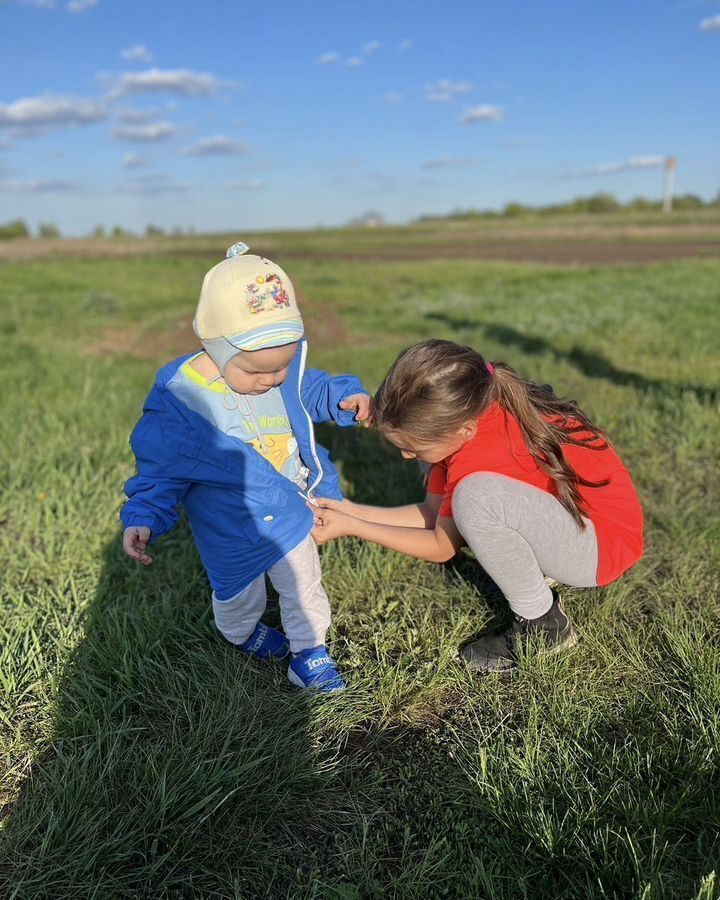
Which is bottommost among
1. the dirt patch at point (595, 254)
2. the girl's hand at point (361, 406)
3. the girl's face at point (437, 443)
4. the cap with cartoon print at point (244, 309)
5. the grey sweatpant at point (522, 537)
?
the dirt patch at point (595, 254)

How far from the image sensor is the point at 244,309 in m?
1.87

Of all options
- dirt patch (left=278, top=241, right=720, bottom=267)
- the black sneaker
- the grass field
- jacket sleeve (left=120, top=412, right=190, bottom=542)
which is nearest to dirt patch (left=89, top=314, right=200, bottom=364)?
the grass field

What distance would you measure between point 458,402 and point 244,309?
68 centimetres

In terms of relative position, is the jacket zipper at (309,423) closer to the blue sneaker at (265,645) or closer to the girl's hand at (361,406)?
the girl's hand at (361,406)

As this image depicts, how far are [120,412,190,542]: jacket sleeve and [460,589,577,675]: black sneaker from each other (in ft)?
3.61

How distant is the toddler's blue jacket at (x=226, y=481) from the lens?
78.4 inches

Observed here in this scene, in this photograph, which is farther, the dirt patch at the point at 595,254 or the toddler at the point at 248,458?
the dirt patch at the point at 595,254

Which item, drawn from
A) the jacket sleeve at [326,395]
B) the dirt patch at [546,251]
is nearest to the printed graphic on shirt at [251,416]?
the jacket sleeve at [326,395]

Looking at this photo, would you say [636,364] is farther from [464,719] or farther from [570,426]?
[464,719]

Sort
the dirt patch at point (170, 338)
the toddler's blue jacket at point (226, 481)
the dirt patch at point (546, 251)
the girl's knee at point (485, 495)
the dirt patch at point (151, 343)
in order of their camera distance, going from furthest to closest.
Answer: the dirt patch at point (546, 251) → the dirt patch at point (170, 338) → the dirt patch at point (151, 343) → the girl's knee at point (485, 495) → the toddler's blue jacket at point (226, 481)

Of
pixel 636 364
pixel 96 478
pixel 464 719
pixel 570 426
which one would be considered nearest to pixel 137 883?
pixel 464 719

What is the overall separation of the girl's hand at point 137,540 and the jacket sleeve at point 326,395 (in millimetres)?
701

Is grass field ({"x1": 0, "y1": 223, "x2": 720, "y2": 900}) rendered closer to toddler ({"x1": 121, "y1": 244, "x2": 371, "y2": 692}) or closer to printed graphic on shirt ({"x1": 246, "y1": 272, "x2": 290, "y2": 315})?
toddler ({"x1": 121, "y1": 244, "x2": 371, "y2": 692})

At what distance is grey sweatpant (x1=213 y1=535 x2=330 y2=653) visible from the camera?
2256 mm
